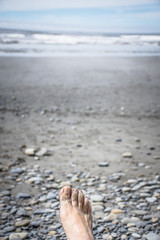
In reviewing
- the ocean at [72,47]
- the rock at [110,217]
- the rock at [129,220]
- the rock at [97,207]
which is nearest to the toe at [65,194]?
the rock at [97,207]

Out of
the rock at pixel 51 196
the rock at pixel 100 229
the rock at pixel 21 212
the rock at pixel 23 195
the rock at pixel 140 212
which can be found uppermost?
the rock at pixel 23 195

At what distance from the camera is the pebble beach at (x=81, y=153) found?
1.96m

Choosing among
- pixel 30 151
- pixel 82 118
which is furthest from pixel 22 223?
pixel 82 118

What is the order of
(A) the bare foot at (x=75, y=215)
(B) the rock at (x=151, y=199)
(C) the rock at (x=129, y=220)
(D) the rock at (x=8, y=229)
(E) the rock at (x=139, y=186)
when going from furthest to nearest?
(E) the rock at (x=139, y=186) → (B) the rock at (x=151, y=199) → (C) the rock at (x=129, y=220) → (D) the rock at (x=8, y=229) → (A) the bare foot at (x=75, y=215)

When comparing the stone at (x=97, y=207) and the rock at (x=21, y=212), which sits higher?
the rock at (x=21, y=212)

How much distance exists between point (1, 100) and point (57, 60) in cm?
516

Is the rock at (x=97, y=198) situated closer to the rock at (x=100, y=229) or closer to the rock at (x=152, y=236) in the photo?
the rock at (x=100, y=229)

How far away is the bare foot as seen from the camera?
170cm

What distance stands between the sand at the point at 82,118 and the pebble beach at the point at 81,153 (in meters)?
0.01

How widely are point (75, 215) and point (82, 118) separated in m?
2.63

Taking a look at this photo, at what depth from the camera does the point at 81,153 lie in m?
3.19

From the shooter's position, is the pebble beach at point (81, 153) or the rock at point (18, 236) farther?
the pebble beach at point (81, 153)

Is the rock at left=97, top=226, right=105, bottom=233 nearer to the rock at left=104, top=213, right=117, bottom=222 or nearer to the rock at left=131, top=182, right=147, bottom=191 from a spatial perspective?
the rock at left=104, top=213, right=117, bottom=222

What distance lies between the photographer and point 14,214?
6.61 ft
